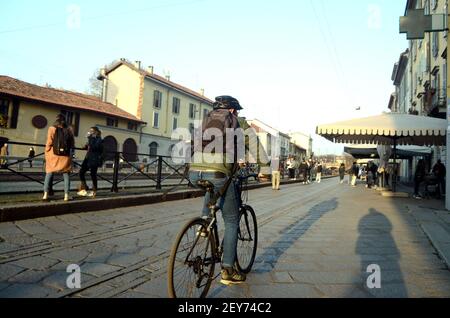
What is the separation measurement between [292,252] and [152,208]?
462 cm

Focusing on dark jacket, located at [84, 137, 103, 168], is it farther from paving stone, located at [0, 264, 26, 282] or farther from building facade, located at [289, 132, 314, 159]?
building facade, located at [289, 132, 314, 159]

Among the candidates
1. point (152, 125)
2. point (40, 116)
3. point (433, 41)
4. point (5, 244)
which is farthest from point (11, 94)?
point (433, 41)

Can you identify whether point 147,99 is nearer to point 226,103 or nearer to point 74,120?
point 74,120

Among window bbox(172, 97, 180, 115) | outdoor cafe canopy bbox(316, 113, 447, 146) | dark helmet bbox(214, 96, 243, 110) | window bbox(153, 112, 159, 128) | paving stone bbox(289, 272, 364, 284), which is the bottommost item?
paving stone bbox(289, 272, 364, 284)

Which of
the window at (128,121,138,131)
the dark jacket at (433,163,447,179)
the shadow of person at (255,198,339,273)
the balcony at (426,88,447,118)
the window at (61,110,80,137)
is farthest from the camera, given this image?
the window at (128,121,138,131)

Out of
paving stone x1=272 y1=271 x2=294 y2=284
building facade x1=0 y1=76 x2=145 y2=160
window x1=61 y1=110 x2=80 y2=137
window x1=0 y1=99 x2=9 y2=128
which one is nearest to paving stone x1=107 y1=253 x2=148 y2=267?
paving stone x1=272 y1=271 x2=294 y2=284

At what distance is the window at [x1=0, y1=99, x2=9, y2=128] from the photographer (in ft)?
87.0

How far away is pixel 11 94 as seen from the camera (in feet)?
88.2

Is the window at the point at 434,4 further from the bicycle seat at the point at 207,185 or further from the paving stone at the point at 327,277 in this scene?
the bicycle seat at the point at 207,185

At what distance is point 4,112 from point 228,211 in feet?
96.3

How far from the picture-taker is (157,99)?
1704 inches

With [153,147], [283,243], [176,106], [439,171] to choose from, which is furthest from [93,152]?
[176,106]

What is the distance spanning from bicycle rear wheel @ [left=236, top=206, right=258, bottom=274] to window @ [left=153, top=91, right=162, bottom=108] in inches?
1591
